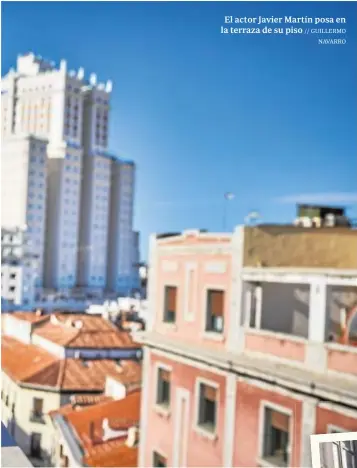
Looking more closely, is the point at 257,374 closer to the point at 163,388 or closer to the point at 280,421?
the point at 280,421

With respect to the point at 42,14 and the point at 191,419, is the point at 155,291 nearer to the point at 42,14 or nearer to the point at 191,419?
the point at 191,419

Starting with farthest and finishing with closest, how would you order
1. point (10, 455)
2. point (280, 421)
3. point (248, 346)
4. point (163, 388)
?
point (163, 388) → point (248, 346) → point (280, 421) → point (10, 455)

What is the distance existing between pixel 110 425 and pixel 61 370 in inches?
13.3

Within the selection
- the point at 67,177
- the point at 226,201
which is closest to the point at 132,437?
the point at 226,201

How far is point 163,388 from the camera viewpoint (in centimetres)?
307

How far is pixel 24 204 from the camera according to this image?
10.8 feet

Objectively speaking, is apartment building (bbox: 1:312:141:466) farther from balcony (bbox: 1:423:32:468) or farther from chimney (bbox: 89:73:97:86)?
chimney (bbox: 89:73:97:86)

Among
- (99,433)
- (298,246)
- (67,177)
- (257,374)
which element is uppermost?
(67,177)

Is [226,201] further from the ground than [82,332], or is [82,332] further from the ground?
[226,201]

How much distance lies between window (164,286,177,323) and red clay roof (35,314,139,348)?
0.25m

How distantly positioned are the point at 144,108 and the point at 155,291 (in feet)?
2.62

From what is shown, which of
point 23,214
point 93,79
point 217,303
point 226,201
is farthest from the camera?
point 23,214

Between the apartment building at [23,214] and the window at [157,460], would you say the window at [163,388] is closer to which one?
the window at [157,460]

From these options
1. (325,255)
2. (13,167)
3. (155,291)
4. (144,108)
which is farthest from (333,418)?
(13,167)
